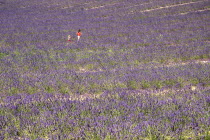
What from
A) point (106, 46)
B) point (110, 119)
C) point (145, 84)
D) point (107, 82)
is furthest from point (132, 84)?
point (106, 46)

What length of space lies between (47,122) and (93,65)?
15.9 ft

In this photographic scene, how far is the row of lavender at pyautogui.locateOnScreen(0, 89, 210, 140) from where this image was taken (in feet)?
10.6

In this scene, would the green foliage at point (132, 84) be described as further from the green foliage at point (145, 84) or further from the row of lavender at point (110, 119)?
the row of lavender at point (110, 119)

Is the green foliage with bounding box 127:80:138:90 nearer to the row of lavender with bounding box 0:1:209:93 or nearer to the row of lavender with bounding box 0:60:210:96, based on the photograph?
the row of lavender with bounding box 0:60:210:96

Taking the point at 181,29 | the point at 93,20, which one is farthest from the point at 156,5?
the point at 181,29

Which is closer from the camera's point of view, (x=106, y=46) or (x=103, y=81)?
(x=103, y=81)

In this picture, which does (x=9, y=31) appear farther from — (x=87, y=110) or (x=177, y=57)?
(x=87, y=110)

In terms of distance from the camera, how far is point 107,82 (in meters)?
6.12

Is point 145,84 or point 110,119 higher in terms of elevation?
point 110,119

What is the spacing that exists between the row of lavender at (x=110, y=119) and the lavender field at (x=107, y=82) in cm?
1

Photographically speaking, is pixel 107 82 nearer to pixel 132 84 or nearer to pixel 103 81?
pixel 103 81

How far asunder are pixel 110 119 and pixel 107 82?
2.50 meters

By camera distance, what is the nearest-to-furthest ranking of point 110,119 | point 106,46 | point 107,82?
point 110,119
point 107,82
point 106,46

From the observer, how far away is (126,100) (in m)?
4.66
